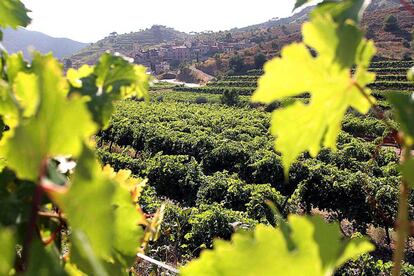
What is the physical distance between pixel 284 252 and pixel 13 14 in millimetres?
1036

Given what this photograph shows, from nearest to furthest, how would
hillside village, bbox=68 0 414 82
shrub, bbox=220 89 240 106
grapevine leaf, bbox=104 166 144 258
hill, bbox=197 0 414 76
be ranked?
1. grapevine leaf, bbox=104 166 144 258
2. shrub, bbox=220 89 240 106
3. hill, bbox=197 0 414 76
4. hillside village, bbox=68 0 414 82

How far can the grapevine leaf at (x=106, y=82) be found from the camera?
33.0 inches

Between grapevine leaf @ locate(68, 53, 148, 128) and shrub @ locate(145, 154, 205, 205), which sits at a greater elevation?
shrub @ locate(145, 154, 205, 205)

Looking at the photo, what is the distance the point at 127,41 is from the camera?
130 metres

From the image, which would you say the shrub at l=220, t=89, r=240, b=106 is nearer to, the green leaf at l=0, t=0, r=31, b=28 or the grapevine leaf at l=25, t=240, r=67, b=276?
the green leaf at l=0, t=0, r=31, b=28

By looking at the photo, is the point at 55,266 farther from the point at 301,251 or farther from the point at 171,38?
the point at 171,38

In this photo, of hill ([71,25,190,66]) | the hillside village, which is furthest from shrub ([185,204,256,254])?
hill ([71,25,190,66])

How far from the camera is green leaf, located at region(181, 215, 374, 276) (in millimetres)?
396

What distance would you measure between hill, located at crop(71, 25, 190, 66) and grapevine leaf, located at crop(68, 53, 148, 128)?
111 m

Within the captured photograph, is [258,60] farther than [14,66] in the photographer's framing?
Yes

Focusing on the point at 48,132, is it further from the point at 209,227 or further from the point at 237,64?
the point at 237,64

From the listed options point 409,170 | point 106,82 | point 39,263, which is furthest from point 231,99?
point 39,263

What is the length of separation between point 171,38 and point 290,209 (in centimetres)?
14794

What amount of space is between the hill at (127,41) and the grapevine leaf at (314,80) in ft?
365
